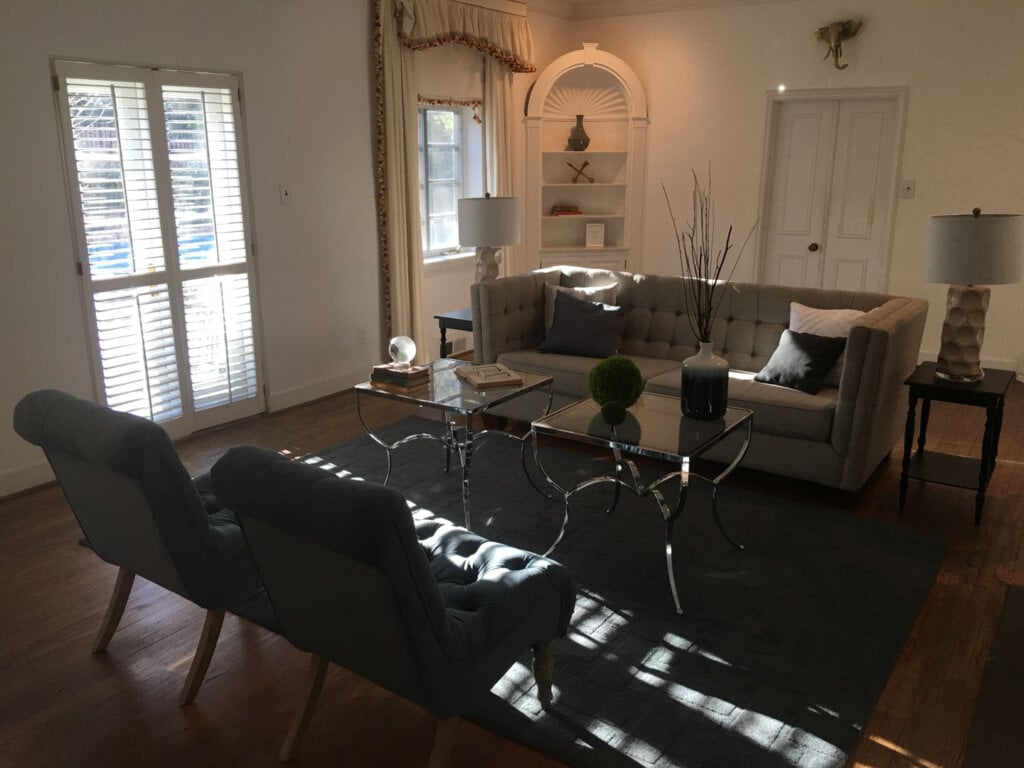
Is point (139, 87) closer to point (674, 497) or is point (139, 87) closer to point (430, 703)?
point (674, 497)

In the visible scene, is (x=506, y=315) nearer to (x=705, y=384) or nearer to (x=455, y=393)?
(x=455, y=393)

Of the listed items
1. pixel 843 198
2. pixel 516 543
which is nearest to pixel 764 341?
pixel 516 543

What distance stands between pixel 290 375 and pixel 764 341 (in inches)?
116

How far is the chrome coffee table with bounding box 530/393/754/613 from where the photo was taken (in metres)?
3.12

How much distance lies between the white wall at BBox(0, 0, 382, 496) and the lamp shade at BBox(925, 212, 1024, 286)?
362cm

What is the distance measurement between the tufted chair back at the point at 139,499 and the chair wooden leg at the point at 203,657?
0.06 m

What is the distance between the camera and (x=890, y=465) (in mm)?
4457

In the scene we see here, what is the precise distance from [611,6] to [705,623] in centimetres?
591

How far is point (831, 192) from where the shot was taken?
6.64m

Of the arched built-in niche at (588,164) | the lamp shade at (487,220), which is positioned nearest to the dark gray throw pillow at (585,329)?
the lamp shade at (487,220)

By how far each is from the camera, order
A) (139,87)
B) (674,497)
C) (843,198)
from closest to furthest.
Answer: (674,497), (139,87), (843,198)

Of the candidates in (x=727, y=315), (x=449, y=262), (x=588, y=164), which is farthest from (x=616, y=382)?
(x=588, y=164)

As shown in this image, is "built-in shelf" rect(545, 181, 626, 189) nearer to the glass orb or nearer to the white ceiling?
the white ceiling


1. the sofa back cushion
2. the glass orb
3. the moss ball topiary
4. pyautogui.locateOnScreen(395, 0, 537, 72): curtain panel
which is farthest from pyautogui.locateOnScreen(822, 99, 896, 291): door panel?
the glass orb
